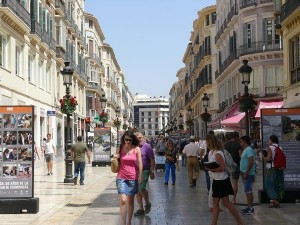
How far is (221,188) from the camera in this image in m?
9.59

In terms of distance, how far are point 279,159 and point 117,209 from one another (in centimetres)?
383

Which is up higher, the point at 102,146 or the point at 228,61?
the point at 228,61

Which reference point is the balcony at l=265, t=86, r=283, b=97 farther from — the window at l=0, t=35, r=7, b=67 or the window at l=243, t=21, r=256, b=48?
the window at l=0, t=35, r=7, b=67

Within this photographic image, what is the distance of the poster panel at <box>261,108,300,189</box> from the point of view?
43.0 ft

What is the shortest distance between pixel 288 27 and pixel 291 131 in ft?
44.6

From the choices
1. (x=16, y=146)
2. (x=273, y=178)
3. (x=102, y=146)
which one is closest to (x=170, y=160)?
(x=273, y=178)

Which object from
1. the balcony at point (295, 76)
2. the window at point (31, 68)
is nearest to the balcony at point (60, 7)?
the window at point (31, 68)

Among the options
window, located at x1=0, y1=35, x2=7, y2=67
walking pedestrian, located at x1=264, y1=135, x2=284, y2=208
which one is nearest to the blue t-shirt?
walking pedestrian, located at x1=264, y1=135, x2=284, y2=208

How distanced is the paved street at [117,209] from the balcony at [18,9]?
36.5 feet

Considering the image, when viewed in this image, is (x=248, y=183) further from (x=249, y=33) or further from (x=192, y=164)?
Answer: (x=249, y=33)

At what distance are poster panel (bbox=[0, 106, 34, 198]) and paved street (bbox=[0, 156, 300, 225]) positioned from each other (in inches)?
30.7

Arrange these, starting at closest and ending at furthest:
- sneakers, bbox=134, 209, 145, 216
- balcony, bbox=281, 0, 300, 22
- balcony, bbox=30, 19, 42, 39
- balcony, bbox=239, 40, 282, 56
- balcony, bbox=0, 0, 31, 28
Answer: sneakers, bbox=134, 209, 145, 216 → balcony, bbox=281, 0, 300, 22 → balcony, bbox=0, 0, 31, 28 → balcony, bbox=30, 19, 42, 39 → balcony, bbox=239, 40, 282, 56

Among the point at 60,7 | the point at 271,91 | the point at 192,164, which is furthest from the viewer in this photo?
the point at 60,7

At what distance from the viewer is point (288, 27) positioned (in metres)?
25.7
